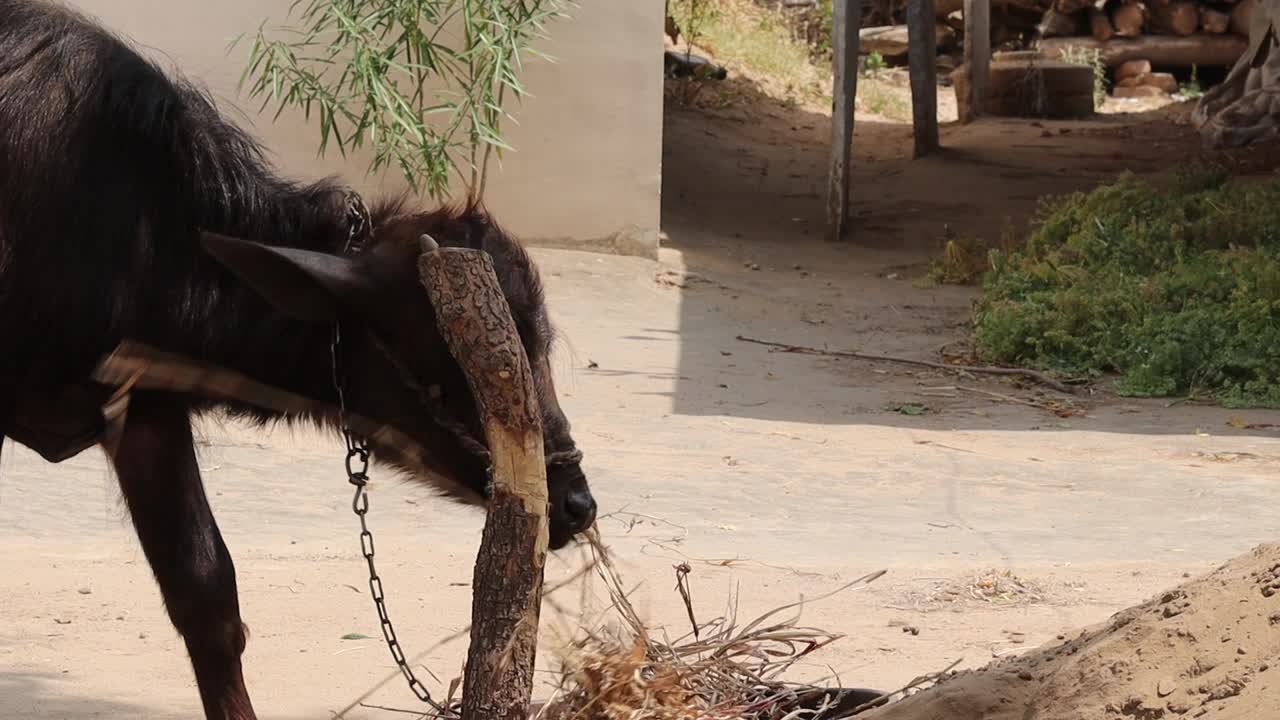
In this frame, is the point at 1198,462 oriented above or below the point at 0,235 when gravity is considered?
below

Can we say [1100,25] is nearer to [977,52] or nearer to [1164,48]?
[1164,48]

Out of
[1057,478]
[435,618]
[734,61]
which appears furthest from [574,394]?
[734,61]

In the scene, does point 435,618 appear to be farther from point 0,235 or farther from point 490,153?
point 490,153

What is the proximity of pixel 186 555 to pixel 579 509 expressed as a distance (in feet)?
3.65

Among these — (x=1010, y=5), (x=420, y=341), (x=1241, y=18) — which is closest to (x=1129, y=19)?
(x=1241, y=18)

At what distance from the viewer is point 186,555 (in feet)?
12.2

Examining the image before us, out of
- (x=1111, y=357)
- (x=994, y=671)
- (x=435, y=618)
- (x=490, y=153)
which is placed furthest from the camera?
(x=490, y=153)

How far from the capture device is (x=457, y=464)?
3279mm

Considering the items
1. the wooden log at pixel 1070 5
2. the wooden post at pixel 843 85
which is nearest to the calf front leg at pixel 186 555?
the wooden post at pixel 843 85

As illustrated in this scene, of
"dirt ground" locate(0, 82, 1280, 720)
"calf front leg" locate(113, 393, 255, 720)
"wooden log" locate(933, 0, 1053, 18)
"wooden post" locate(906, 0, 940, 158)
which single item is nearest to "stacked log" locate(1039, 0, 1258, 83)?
"wooden log" locate(933, 0, 1053, 18)

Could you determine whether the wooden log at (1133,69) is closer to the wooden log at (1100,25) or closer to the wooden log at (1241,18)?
the wooden log at (1100,25)

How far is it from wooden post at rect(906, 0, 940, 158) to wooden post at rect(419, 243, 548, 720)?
569 inches

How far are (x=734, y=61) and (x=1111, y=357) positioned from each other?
12989mm

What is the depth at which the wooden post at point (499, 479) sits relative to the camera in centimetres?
282
